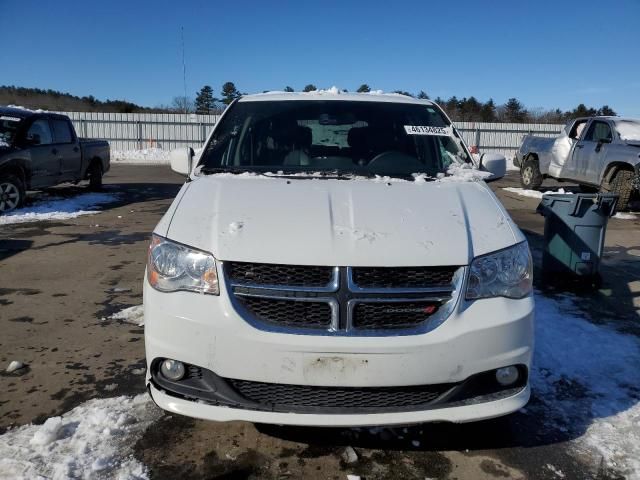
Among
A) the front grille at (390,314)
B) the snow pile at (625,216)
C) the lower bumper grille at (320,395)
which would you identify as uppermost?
the front grille at (390,314)

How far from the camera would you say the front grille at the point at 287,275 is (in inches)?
91.6

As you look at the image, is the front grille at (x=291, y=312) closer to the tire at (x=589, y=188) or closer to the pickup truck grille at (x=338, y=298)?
the pickup truck grille at (x=338, y=298)

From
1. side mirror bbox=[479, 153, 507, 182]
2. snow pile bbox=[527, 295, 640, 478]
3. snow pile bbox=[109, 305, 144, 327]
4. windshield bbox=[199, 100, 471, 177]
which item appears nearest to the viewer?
snow pile bbox=[527, 295, 640, 478]

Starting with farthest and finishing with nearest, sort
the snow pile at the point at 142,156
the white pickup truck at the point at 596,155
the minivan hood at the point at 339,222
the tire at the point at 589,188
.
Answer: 1. the snow pile at the point at 142,156
2. the tire at the point at 589,188
3. the white pickup truck at the point at 596,155
4. the minivan hood at the point at 339,222

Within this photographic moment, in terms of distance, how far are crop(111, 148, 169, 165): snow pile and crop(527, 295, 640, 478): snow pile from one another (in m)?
22.5

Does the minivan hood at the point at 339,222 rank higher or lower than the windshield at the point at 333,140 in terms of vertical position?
lower

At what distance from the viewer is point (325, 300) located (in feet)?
7.54

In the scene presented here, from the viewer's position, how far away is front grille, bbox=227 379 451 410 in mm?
2344

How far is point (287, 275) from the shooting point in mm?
2336

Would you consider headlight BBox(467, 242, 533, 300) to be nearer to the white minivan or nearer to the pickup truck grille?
the white minivan

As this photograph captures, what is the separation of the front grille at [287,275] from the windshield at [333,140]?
4.06 feet

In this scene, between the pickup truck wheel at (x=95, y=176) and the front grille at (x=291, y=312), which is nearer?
the front grille at (x=291, y=312)

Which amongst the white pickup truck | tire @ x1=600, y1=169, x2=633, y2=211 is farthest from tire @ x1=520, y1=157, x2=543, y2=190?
tire @ x1=600, y1=169, x2=633, y2=211

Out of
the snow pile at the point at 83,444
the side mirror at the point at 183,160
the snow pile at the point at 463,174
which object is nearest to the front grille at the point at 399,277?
the snow pile at the point at 463,174
